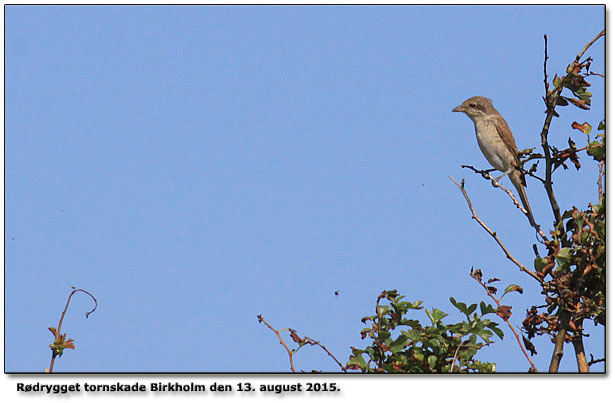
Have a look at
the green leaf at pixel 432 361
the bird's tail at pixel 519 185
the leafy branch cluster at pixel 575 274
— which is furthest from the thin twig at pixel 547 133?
the bird's tail at pixel 519 185

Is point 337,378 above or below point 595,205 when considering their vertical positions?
below

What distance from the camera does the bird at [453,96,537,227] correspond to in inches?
374

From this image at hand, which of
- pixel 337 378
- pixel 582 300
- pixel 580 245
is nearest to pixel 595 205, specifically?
pixel 580 245

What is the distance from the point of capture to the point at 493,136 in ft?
32.2

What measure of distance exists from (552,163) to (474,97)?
208 inches

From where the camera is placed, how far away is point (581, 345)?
458 centimetres

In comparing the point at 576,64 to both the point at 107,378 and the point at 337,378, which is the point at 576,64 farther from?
the point at 107,378

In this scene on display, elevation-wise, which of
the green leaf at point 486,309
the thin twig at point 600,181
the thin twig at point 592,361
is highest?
the thin twig at point 600,181

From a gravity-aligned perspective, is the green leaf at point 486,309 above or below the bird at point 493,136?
below

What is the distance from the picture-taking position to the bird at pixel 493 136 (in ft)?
31.2

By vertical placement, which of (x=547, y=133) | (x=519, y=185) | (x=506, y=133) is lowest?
(x=547, y=133)

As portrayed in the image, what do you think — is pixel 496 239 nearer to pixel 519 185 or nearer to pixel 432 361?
pixel 432 361

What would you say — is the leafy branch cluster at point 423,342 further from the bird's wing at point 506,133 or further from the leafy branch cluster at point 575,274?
the bird's wing at point 506,133

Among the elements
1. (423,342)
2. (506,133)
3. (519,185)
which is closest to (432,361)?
(423,342)
